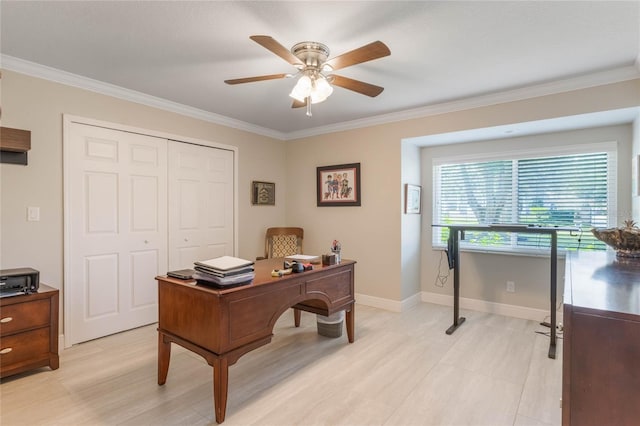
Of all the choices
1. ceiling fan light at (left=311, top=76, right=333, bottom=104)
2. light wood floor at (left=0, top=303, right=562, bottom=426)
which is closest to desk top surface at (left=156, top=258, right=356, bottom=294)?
light wood floor at (left=0, top=303, right=562, bottom=426)

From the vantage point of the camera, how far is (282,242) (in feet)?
15.0

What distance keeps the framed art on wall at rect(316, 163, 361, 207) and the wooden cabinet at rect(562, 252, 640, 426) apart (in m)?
3.31

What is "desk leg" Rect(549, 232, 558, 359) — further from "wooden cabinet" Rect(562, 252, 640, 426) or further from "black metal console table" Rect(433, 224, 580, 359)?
"wooden cabinet" Rect(562, 252, 640, 426)

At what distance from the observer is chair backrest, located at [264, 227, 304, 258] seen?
451 centimetres

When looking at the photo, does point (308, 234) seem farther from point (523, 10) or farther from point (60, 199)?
point (523, 10)

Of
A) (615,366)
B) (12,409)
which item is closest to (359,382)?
(615,366)

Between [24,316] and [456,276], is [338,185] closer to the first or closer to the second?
[456,276]

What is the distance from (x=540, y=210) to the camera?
3672 mm

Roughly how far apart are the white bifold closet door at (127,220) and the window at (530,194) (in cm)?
304

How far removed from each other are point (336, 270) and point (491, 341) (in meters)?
1.63

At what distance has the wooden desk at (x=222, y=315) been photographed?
1861mm

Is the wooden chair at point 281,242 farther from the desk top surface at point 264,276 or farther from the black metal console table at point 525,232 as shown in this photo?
the black metal console table at point 525,232

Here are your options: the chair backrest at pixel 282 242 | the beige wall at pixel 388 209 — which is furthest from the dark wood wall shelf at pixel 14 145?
the beige wall at pixel 388 209

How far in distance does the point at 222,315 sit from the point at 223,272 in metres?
0.24
